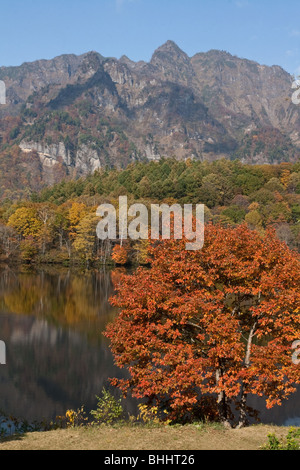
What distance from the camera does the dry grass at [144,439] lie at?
932 centimetres

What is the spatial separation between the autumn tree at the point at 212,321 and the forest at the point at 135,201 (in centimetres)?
3735

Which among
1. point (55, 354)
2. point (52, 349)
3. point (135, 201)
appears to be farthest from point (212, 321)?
point (135, 201)

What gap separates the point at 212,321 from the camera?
A: 1145 centimetres

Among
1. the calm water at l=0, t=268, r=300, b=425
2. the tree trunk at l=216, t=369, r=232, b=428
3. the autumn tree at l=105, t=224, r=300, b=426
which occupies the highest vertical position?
the autumn tree at l=105, t=224, r=300, b=426

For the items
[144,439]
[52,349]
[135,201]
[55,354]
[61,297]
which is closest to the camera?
[144,439]

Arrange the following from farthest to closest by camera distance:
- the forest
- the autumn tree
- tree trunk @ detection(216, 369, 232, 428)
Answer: the forest → tree trunk @ detection(216, 369, 232, 428) → the autumn tree

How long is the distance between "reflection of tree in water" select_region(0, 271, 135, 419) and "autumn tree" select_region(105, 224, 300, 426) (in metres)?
6.05

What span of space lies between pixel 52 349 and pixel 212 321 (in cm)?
1428

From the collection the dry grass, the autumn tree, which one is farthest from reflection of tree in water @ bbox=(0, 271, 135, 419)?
the autumn tree

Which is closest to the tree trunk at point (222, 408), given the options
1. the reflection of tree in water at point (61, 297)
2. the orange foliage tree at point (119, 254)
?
the reflection of tree in water at point (61, 297)

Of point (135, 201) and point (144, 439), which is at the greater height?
point (135, 201)

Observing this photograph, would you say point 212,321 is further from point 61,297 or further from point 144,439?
point 61,297

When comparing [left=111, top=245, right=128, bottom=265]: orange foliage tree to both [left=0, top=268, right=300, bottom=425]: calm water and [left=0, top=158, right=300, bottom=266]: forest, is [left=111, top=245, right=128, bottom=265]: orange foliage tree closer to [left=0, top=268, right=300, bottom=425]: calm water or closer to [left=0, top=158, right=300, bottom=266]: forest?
[left=0, top=158, right=300, bottom=266]: forest

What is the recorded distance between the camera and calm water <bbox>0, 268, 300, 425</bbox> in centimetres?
1658
